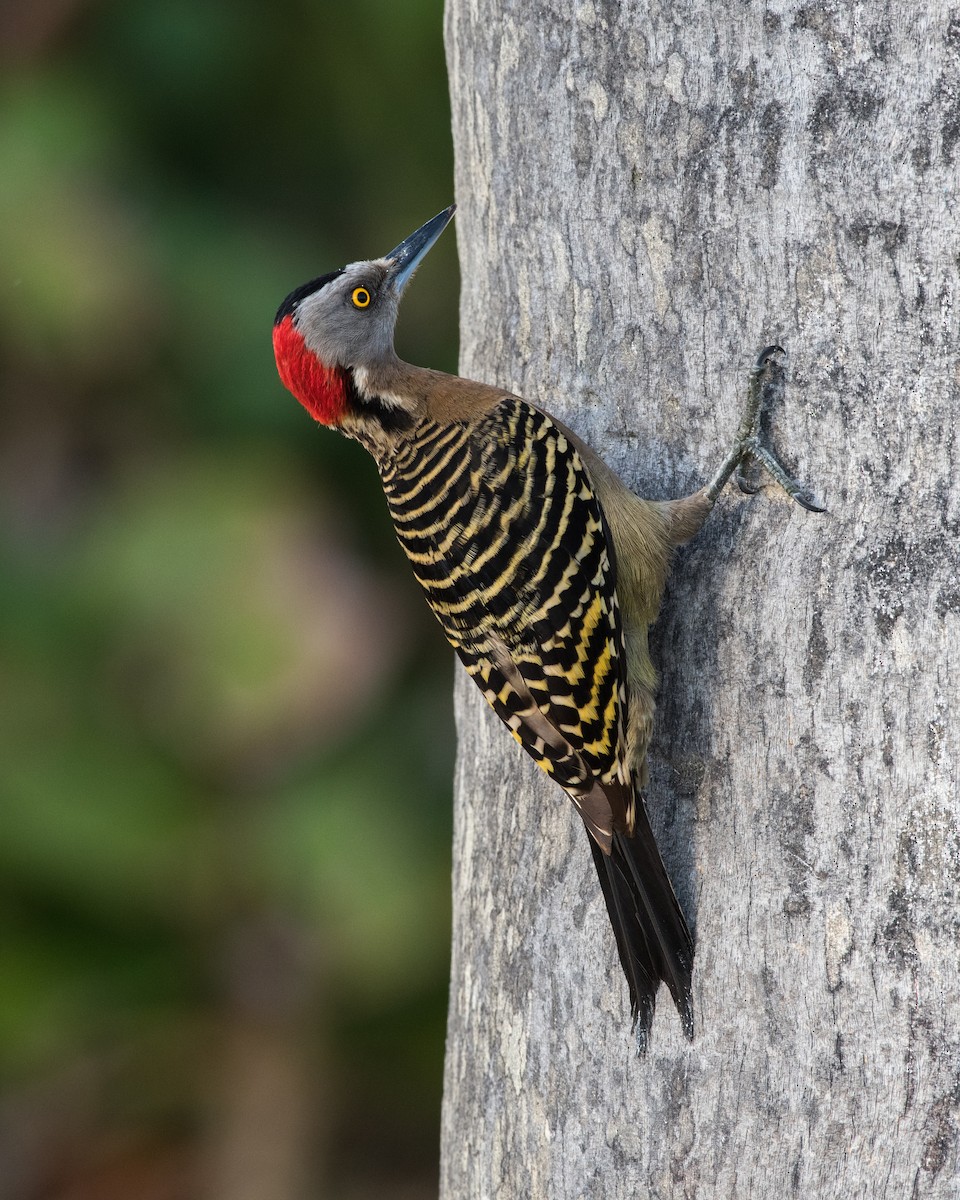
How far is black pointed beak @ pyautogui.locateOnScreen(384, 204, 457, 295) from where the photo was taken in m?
3.58

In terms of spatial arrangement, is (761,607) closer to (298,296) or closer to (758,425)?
(758,425)

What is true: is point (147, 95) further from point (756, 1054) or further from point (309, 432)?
point (756, 1054)

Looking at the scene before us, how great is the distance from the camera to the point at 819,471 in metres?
2.37

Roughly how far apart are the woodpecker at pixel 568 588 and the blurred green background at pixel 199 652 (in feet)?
8.14

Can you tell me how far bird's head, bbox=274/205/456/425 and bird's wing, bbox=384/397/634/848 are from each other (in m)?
0.56

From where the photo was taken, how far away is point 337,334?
3.48m

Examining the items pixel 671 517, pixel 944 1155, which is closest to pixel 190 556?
pixel 671 517

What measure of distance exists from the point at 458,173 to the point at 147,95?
4258 mm

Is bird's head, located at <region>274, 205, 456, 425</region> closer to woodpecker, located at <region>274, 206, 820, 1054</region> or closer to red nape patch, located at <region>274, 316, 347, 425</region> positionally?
red nape patch, located at <region>274, 316, 347, 425</region>

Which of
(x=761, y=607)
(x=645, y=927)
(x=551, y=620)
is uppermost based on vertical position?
(x=761, y=607)

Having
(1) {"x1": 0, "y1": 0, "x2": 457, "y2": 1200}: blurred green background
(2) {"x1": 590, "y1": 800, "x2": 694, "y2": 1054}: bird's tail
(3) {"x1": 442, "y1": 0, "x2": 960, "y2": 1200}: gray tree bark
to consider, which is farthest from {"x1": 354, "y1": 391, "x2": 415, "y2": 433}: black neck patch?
(1) {"x1": 0, "y1": 0, "x2": 457, "y2": 1200}: blurred green background

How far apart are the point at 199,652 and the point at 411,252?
2.43 meters

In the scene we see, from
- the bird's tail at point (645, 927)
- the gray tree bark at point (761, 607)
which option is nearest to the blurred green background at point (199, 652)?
the gray tree bark at point (761, 607)

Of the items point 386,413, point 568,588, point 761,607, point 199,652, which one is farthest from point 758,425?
point 199,652
